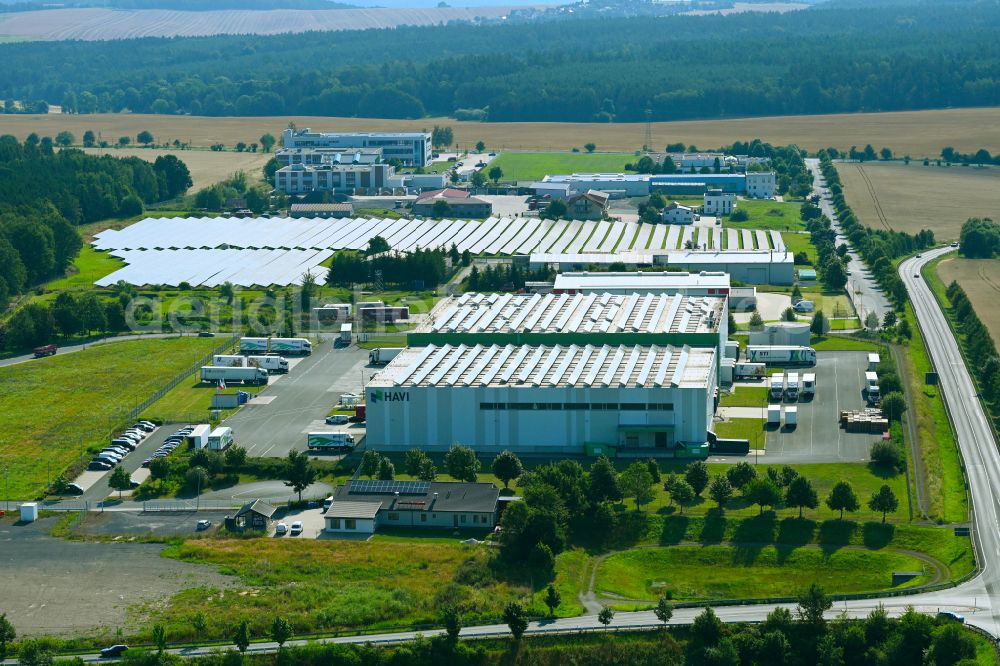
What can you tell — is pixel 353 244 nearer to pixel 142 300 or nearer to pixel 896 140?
pixel 142 300

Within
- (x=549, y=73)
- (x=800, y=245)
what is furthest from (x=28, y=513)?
(x=549, y=73)

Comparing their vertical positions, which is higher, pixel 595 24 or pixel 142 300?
pixel 595 24

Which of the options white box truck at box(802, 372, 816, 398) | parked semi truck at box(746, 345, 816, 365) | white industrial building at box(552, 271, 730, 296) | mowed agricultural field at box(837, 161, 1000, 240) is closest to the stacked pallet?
white box truck at box(802, 372, 816, 398)

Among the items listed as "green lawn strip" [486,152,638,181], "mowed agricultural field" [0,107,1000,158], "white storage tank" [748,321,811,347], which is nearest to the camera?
"white storage tank" [748,321,811,347]

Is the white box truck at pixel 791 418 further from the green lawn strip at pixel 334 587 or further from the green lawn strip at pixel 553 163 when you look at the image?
the green lawn strip at pixel 553 163

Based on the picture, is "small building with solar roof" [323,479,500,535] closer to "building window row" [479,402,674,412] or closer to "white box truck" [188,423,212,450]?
"building window row" [479,402,674,412]

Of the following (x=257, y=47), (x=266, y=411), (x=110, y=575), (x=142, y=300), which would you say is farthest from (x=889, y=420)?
(x=257, y=47)
